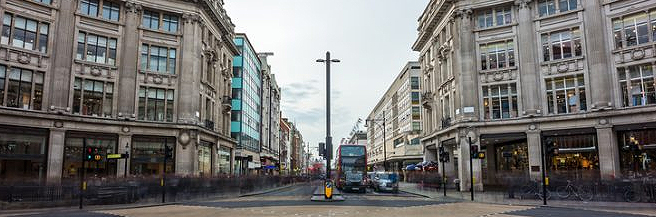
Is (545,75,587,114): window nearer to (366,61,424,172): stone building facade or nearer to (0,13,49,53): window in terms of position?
(366,61,424,172): stone building facade

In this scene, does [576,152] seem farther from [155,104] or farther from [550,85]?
[155,104]

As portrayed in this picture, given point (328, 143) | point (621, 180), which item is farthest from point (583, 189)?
point (328, 143)

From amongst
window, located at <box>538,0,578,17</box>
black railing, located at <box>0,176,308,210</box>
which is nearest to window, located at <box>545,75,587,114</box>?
window, located at <box>538,0,578,17</box>

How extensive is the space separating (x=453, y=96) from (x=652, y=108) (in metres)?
15.4

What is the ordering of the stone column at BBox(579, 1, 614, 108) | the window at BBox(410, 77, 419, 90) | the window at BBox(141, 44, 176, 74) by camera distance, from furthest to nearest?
1. the window at BBox(410, 77, 419, 90)
2. the window at BBox(141, 44, 176, 74)
3. the stone column at BBox(579, 1, 614, 108)

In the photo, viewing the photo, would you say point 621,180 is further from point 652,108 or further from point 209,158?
point 209,158

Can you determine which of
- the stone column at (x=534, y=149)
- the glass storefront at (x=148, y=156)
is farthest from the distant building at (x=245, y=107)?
the stone column at (x=534, y=149)

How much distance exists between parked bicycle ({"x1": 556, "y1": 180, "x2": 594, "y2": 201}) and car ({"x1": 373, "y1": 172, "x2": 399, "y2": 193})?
13.7 m

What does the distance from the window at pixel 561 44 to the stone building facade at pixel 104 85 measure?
29.3 metres

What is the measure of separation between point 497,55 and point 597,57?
758cm

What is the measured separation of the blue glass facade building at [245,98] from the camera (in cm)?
6325

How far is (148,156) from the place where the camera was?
3856 cm

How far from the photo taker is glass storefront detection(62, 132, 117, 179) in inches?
1352

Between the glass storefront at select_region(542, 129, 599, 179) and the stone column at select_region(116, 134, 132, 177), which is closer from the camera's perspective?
the glass storefront at select_region(542, 129, 599, 179)
